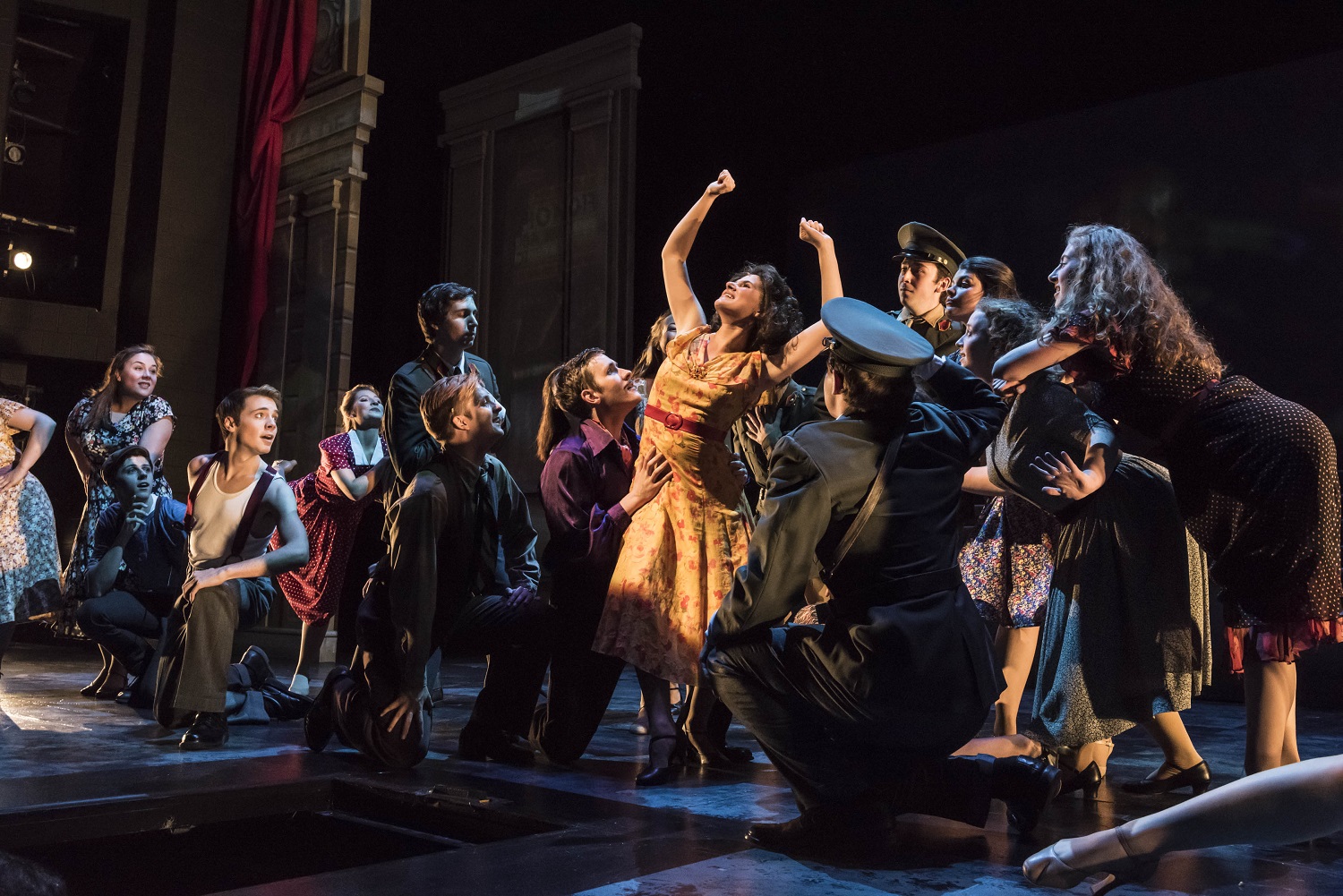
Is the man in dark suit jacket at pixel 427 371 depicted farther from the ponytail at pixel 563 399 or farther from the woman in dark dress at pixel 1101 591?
the woman in dark dress at pixel 1101 591

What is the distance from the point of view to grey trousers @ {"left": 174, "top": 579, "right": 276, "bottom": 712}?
3443 millimetres

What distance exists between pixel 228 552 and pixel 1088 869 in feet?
10.1

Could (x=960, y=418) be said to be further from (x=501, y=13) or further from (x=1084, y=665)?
(x=501, y=13)

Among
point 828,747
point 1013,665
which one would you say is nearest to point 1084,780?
point 1013,665

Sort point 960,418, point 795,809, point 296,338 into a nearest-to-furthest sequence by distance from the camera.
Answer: point 960,418 < point 795,809 < point 296,338

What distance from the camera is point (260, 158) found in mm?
8984

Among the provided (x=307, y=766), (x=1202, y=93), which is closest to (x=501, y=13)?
(x=1202, y=93)

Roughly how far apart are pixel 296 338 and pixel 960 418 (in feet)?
23.6

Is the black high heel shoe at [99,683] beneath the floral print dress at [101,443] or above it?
beneath

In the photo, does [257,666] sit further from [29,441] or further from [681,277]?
[681,277]

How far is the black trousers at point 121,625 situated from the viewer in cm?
466

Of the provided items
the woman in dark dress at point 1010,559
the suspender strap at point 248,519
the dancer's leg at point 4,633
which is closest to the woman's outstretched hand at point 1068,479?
the woman in dark dress at point 1010,559

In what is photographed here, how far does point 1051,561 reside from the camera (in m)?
3.09

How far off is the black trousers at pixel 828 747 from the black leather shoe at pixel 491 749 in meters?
1.30
